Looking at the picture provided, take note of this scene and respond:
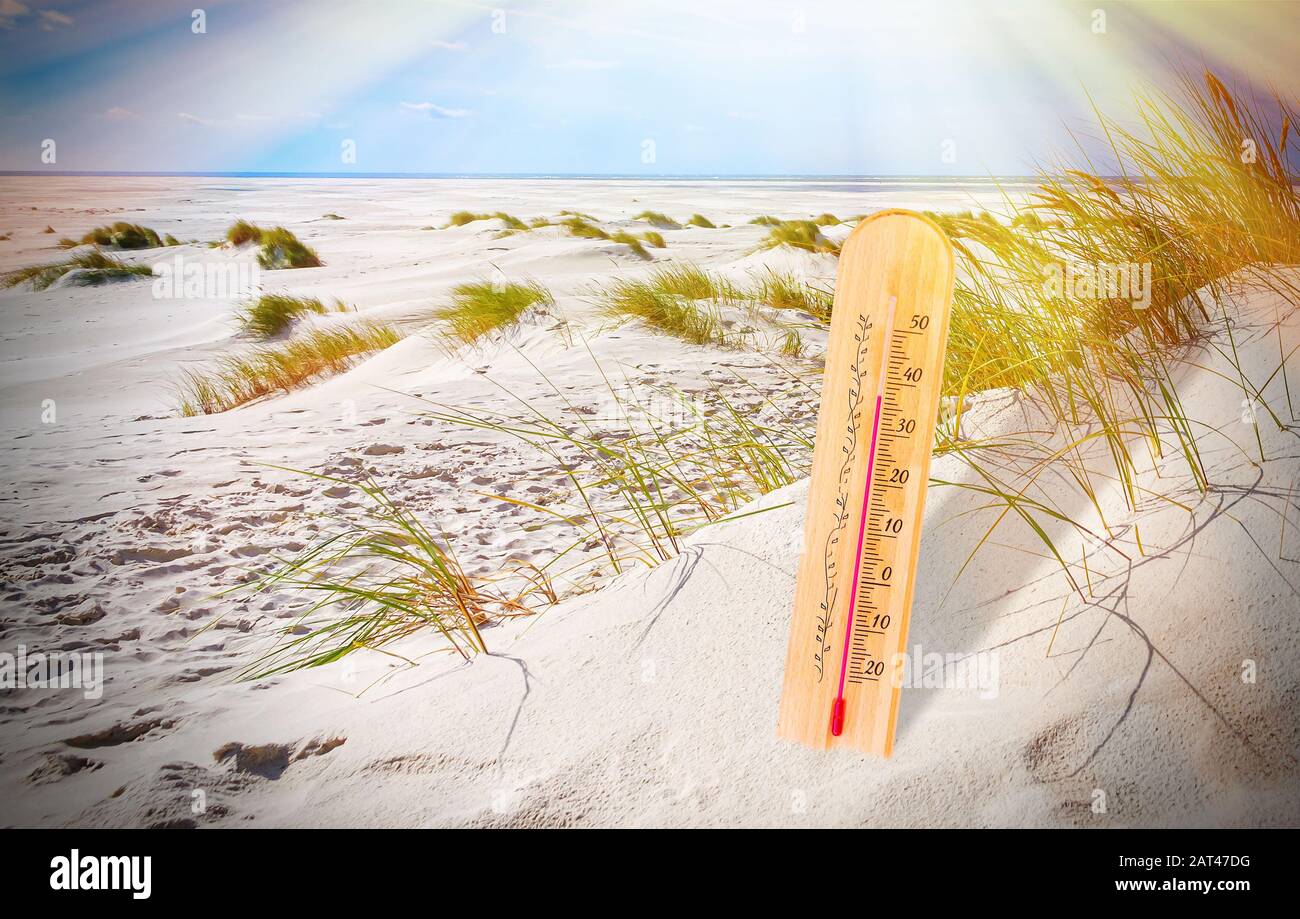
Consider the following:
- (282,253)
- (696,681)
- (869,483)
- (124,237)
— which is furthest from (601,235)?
(869,483)

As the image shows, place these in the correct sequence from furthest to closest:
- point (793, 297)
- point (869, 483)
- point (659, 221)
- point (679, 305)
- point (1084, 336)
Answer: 1. point (659, 221)
2. point (793, 297)
3. point (679, 305)
4. point (1084, 336)
5. point (869, 483)

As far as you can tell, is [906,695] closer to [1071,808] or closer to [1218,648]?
[1071,808]

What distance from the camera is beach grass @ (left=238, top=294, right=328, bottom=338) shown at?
5.53m

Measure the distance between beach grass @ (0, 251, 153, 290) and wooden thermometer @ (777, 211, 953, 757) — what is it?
8.32 m

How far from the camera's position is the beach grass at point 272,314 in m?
5.53

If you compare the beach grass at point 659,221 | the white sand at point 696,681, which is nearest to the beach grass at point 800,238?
the beach grass at point 659,221

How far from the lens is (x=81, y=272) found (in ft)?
24.2

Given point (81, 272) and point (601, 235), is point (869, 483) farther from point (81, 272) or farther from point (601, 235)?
point (81, 272)

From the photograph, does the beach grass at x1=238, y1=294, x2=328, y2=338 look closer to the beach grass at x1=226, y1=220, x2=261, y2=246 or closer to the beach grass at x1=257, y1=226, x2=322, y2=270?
the beach grass at x1=257, y1=226, x2=322, y2=270

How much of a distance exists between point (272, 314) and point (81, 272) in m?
3.32

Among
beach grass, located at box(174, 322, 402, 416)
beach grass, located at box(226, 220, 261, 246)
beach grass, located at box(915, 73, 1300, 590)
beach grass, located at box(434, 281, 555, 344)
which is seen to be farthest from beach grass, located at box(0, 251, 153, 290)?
beach grass, located at box(915, 73, 1300, 590)

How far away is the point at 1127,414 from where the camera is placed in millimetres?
1669

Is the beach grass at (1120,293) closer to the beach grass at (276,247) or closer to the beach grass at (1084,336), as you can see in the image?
the beach grass at (1084,336)
